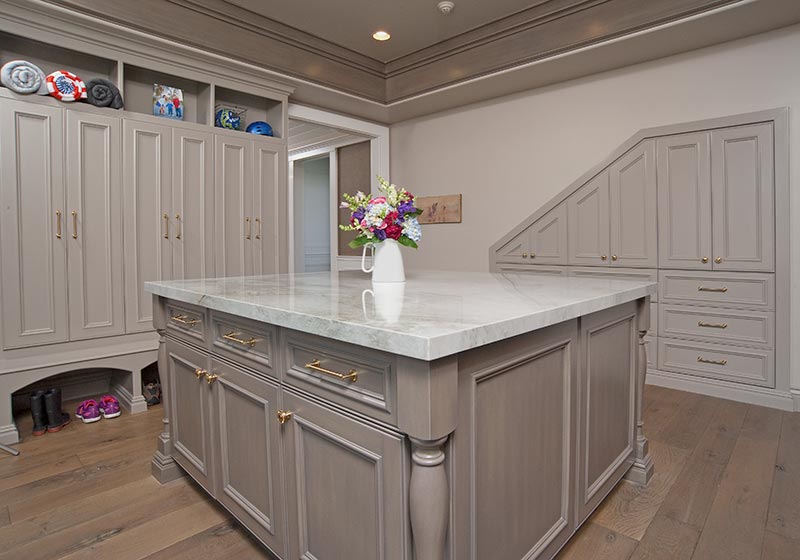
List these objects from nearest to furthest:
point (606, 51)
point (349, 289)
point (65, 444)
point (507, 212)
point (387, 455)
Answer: point (387, 455) < point (349, 289) < point (65, 444) < point (606, 51) < point (507, 212)

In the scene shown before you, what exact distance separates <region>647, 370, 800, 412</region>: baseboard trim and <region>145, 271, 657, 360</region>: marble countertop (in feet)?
5.90

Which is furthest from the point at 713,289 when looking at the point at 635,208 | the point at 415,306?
the point at 415,306

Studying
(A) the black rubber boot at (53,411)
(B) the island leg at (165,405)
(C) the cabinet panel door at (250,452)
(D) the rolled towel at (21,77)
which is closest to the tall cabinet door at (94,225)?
(D) the rolled towel at (21,77)

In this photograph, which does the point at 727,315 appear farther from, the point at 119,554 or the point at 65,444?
the point at 65,444

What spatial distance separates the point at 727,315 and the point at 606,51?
206 cm

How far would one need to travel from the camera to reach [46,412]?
2.79 metres

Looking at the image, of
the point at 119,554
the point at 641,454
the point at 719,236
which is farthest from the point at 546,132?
the point at 119,554

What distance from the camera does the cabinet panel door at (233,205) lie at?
3650 millimetres

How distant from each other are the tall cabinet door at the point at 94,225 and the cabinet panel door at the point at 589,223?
133 inches

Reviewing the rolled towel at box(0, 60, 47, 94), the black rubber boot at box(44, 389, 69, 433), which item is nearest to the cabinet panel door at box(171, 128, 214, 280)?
the rolled towel at box(0, 60, 47, 94)

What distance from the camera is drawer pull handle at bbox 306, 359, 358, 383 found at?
1.12 m

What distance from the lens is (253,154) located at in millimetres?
3838

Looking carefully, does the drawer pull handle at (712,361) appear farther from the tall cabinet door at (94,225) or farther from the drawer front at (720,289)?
the tall cabinet door at (94,225)

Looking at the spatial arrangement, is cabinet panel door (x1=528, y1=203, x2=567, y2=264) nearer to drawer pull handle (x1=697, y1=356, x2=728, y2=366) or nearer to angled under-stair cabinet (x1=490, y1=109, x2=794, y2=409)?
angled under-stair cabinet (x1=490, y1=109, x2=794, y2=409)
